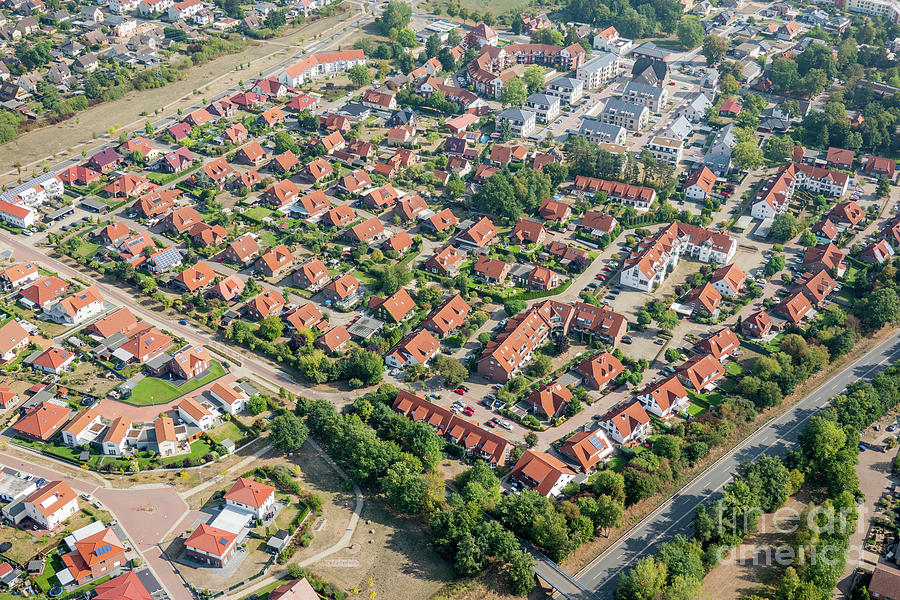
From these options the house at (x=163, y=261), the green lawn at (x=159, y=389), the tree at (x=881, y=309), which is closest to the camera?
the green lawn at (x=159, y=389)

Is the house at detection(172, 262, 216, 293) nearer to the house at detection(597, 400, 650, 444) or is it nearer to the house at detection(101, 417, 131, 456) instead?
the house at detection(101, 417, 131, 456)

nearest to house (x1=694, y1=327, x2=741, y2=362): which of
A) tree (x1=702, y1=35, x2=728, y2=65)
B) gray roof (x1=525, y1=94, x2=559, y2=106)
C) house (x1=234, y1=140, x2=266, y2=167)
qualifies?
gray roof (x1=525, y1=94, x2=559, y2=106)

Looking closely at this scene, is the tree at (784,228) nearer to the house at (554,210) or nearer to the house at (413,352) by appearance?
the house at (554,210)

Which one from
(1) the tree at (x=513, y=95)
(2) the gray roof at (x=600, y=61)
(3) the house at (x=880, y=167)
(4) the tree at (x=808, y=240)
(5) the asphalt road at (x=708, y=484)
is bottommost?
(5) the asphalt road at (x=708, y=484)

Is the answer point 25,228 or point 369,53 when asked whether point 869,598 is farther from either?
point 369,53

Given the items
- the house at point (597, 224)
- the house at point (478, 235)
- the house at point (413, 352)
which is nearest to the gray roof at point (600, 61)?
the house at point (597, 224)

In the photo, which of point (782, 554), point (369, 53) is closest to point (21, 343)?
point (782, 554)
